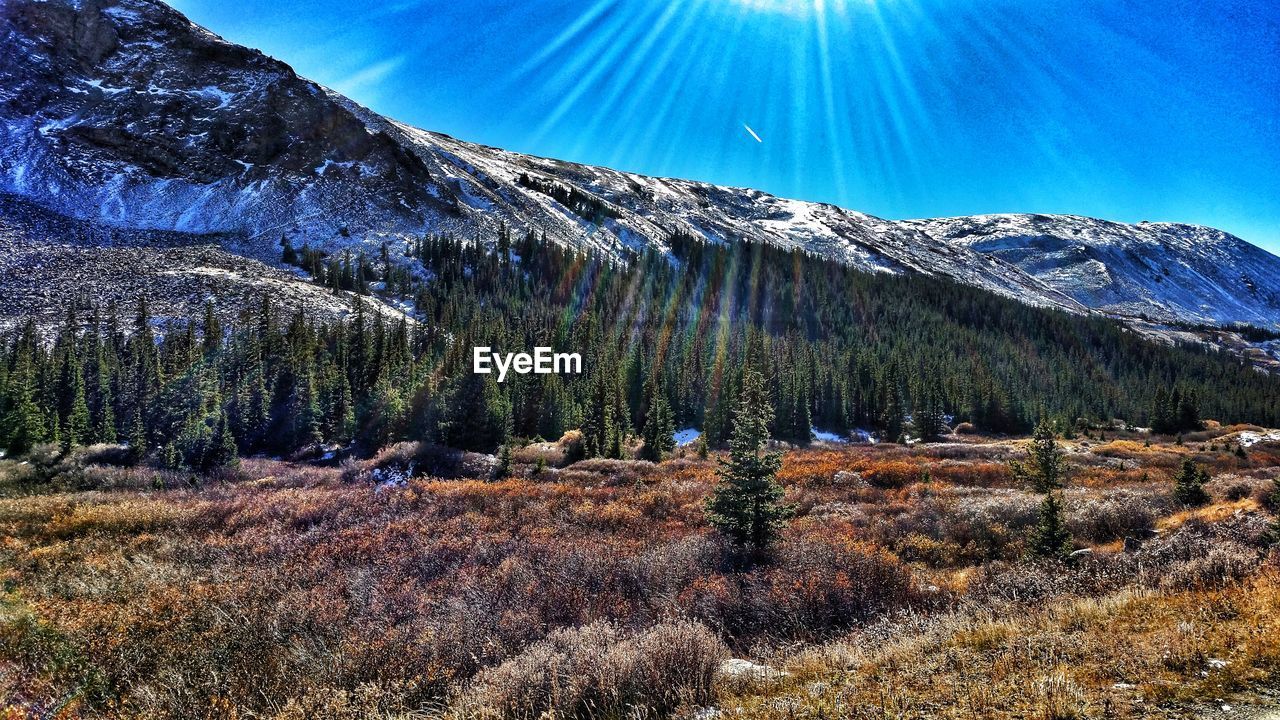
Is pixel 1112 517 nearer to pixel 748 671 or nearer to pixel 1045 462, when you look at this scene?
pixel 1045 462

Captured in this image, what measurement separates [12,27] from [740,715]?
236m

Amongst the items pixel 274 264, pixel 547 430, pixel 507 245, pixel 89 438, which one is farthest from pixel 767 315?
pixel 89 438

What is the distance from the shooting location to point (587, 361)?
76125 millimetres

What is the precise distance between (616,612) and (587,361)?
6721 centimetres

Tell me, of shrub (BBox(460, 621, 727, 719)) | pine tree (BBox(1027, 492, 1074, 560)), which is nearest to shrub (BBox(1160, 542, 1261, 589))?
pine tree (BBox(1027, 492, 1074, 560))

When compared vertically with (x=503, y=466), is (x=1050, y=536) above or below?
above

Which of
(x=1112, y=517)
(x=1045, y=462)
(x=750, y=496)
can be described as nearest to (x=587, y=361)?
(x=750, y=496)

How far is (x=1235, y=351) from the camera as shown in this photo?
18612cm

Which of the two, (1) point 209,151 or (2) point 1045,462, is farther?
(1) point 209,151

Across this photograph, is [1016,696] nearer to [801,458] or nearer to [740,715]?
[740,715]

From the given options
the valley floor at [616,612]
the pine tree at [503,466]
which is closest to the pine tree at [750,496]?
the valley floor at [616,612]

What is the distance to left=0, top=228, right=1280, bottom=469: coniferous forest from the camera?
42.1 metres

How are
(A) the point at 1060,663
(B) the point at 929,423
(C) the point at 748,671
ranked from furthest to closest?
(B) the point at 929,423 < (C) the point at 748,671 < (A) the point at 1060,663

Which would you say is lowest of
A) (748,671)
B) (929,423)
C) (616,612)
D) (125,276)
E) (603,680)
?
(929,423)
